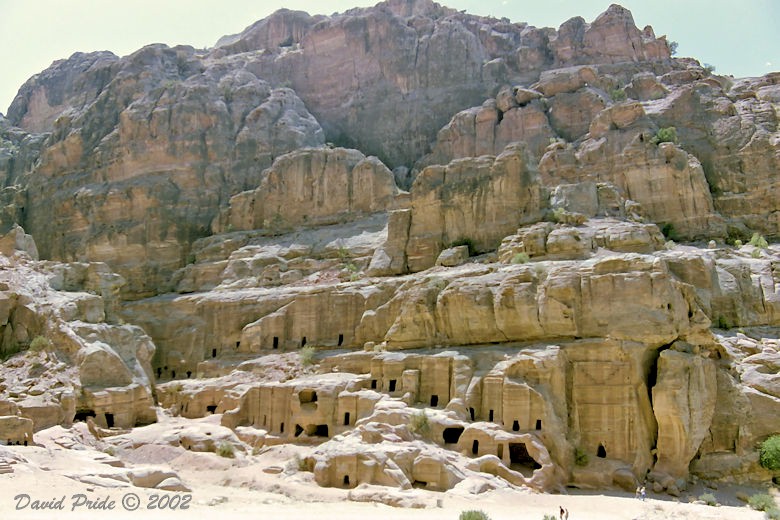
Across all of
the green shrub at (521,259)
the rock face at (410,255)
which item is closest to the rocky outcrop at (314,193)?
the rock face at (410,255)

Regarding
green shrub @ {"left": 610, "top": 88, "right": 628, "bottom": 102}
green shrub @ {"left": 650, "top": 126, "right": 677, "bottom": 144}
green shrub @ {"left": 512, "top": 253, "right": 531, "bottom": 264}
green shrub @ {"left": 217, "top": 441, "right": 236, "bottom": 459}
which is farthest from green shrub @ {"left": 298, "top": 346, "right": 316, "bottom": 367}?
green shrub @ {"left": 610, "top": 88, "right": 628, "bottom": 102}

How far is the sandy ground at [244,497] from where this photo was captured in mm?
24812

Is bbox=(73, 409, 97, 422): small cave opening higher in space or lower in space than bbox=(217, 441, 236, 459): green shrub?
higher

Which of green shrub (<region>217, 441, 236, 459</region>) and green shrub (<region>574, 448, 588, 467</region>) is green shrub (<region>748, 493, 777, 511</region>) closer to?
green shrub (<region>574, 448, 588, 467</region>)

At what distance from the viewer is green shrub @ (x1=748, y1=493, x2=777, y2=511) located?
3304cm

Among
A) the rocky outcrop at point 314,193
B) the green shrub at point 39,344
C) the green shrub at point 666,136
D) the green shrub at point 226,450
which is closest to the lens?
the green shrub at point 226,450

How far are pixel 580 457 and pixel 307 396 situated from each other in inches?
620

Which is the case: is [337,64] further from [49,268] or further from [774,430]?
[774,430]

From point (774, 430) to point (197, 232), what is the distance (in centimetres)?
5249

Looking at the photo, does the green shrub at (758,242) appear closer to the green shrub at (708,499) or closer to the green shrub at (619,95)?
the green shrub at (619,95)

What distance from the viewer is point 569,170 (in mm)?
63812

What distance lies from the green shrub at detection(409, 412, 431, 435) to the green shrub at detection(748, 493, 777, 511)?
14.7 metres

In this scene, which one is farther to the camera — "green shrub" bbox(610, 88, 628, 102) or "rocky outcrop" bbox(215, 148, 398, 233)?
"green shrub" bbox(610, 88, 628, 102)

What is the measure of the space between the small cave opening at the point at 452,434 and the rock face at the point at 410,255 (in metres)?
0.15
